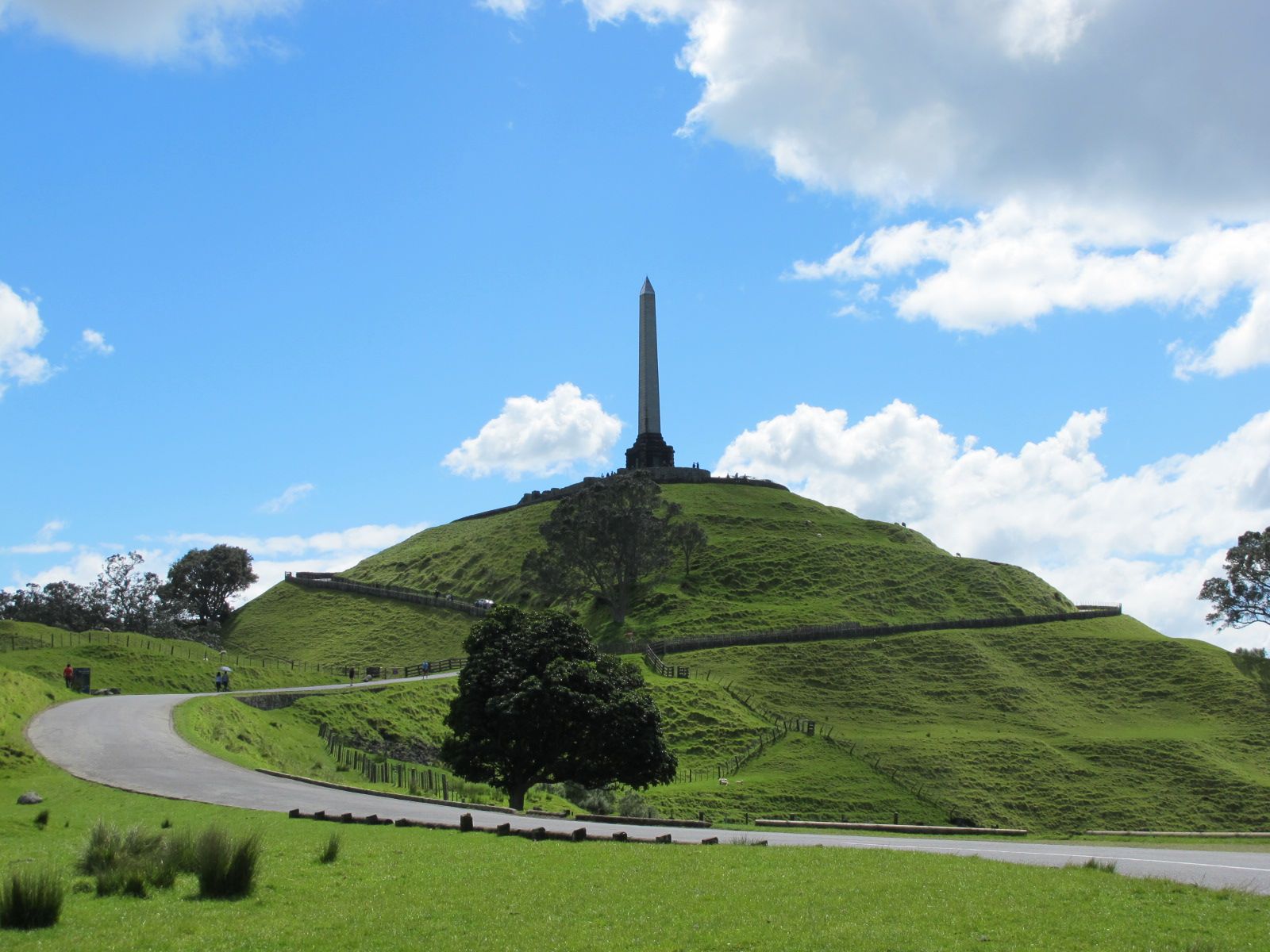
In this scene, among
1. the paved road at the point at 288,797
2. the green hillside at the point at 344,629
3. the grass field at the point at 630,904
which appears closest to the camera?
the grass field at the point at 630,904

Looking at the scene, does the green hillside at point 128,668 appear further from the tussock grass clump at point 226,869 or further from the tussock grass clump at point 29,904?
the tussock grass clump at point 29,904

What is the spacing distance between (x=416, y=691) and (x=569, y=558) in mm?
34268

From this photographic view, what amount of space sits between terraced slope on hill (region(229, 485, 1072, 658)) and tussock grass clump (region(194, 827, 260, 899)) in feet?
235

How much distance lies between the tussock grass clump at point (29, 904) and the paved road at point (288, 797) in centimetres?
1152

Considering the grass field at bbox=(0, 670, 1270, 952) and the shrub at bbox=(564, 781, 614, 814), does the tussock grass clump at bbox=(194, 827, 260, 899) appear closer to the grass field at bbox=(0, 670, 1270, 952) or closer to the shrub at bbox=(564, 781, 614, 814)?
the grass field at bbox=(0, 670, 1270, 952)

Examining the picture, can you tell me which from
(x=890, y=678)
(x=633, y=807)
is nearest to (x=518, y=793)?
(x=633, y=807)

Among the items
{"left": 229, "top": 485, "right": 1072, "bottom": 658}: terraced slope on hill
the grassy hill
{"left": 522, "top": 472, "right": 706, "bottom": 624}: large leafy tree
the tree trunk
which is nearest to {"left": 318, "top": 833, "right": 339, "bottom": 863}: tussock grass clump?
the tree trunk

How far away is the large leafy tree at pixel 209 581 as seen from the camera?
118m

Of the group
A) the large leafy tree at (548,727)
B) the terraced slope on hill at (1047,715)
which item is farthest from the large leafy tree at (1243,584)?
the large leafy tree at (548,727)

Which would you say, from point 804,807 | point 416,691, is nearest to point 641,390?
point 416,691

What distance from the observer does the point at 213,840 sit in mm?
15641

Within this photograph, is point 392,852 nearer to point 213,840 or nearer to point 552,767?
point 213,840

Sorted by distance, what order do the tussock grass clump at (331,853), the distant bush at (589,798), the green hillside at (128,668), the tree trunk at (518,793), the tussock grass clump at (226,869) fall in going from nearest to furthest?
the tussock grass clump at (226,869)
the tussock grass clump at (331,853)
the tree trunk at (518,793)
the distant bush at (589,798)
the green hillside at (128,668)

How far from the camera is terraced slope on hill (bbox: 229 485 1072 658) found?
9381cm
